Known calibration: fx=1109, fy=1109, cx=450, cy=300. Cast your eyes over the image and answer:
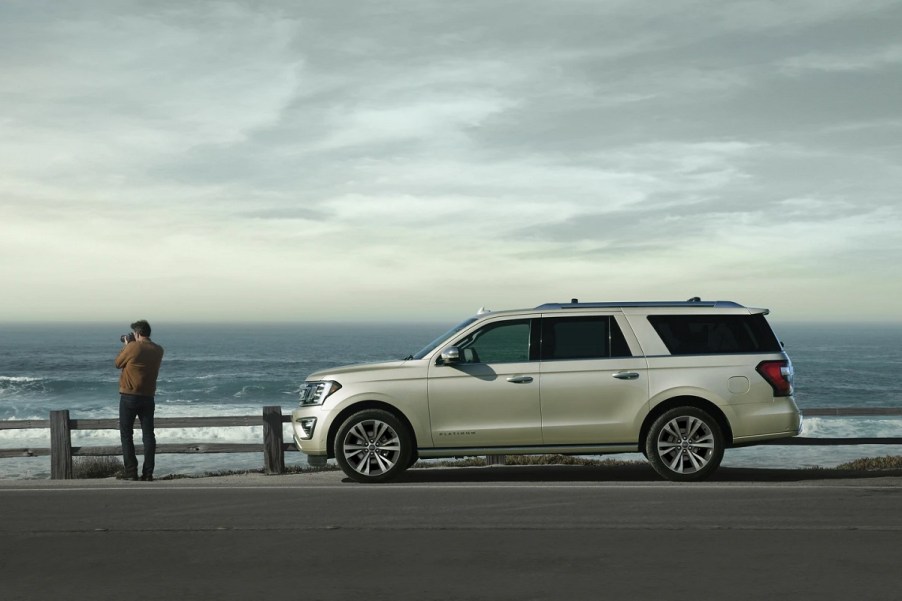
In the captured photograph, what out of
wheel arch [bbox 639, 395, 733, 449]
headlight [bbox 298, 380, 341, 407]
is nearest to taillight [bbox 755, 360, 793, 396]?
wheel arch [bbox 639, 395, 733, 449]

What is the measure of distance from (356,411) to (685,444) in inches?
145

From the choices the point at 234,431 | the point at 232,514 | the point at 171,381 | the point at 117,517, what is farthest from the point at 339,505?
the point at 171,381

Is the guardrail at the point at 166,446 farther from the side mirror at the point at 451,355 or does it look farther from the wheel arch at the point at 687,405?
the wheel arch at the point at 687,405

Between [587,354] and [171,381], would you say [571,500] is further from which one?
[171,381]

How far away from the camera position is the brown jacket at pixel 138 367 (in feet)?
45.0

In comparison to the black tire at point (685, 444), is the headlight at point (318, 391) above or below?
above

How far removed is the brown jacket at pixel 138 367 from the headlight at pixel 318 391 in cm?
217

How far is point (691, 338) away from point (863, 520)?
3.59 meters

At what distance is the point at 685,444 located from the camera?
12.2 metres

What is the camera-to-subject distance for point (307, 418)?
1255cm

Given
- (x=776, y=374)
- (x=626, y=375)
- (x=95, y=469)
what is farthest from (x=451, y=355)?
(x=95, y=469)

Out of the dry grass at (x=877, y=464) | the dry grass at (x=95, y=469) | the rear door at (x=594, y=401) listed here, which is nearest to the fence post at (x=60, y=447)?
the dry grass at (x=95, y=469)

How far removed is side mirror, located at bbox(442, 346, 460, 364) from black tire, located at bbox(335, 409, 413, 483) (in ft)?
2.85

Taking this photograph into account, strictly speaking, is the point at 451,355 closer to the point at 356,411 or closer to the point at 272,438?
the point at 356,411
